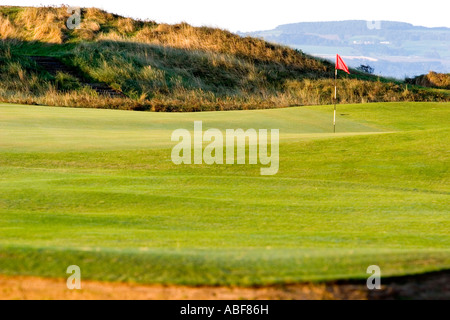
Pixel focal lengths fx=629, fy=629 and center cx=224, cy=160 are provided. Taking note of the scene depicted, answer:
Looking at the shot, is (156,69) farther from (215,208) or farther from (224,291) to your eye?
(224,291)

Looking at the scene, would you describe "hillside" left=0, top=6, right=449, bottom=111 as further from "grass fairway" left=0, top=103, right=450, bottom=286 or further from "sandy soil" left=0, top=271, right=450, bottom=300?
"sandy soil" left=0, top=271, right=450, bottom=300

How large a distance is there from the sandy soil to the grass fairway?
0.08 metres

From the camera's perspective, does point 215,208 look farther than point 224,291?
Yes

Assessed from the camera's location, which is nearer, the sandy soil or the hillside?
the sandy soil

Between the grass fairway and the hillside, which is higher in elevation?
the hillside

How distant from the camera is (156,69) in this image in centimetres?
3384

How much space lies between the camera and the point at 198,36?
4116 cm

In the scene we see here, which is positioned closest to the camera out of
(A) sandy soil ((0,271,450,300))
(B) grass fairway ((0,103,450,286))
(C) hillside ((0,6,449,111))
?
(A) sandy soil ((0,271,450,300))

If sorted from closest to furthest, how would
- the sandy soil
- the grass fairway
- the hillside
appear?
1. the sandy soil
2. the grass fairway
3. the hillside

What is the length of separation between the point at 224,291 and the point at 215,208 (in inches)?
132

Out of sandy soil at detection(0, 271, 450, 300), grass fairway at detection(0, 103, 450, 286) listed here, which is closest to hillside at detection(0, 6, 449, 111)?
grass fairway at detection(0, 103, 450, 286)

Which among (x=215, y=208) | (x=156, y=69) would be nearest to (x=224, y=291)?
(x=215, y=208)

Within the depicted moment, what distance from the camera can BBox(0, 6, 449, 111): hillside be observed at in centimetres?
2828
